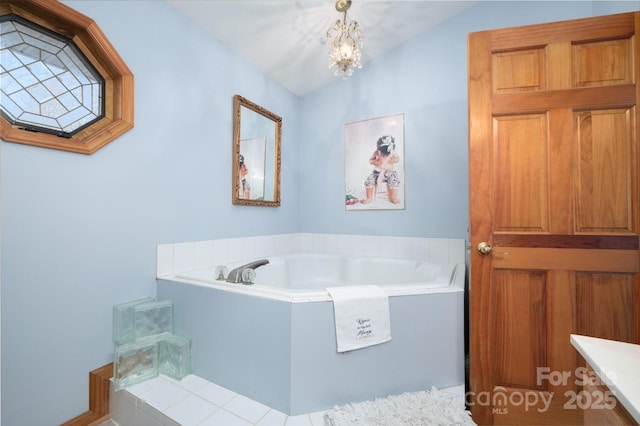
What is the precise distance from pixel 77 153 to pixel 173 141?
533mm

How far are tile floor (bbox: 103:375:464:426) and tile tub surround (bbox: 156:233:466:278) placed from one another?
0.63 m

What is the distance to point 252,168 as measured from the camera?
7.71 ft

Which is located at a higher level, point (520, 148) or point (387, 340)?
point (520, 148)

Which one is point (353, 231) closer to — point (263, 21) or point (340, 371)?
point (340, 371)


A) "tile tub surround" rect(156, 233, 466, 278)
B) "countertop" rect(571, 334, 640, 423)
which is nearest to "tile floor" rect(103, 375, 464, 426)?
"tile tub surround" rect(156, 233, 466, 278)

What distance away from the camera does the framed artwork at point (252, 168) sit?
2.25 meters

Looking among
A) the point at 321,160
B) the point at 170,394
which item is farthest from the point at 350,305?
the point at 321,160

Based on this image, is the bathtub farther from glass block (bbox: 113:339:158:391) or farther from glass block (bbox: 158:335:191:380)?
glass block (bbox: 113:339:158:391)

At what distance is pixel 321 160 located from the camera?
9.32ft

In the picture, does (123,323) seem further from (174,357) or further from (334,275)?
(334,275)

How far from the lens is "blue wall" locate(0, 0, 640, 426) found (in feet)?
3.88

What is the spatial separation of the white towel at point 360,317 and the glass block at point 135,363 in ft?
3.39

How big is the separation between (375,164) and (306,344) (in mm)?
1783

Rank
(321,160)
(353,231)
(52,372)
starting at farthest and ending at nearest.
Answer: (321,160) → (353,231) → (52,372)
